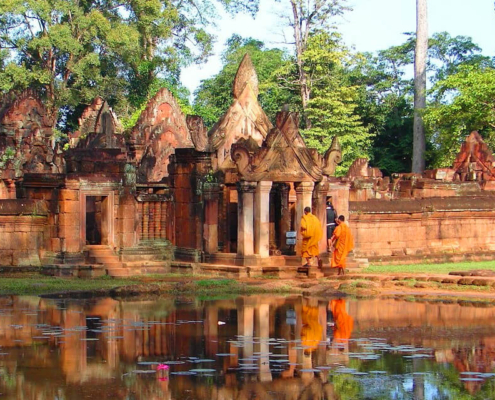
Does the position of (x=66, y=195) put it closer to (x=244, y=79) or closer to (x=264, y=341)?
(x=244, y=79)

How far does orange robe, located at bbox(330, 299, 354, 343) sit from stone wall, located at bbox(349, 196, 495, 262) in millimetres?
6892

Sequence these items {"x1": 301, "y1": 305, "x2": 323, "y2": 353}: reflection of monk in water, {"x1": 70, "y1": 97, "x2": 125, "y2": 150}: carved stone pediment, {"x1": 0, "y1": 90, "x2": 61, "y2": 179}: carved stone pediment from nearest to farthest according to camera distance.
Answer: {"x1": 301, "y1": 305, "x2": 323, "y2": 353}: reflection of monk in water → {"x1": 70, "y1": 97, "x2": 125, "y2": 150}: carved stone pediment → {"x1": 0, "y1": 90, "x2": 61, "y2": 179}: carved stone pediment

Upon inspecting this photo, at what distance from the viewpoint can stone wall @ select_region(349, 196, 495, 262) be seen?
24.2m

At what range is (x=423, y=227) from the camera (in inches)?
990

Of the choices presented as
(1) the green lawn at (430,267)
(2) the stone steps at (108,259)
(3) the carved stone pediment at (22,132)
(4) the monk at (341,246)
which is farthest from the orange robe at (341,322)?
(3) the carved stone pediment at (22,132)

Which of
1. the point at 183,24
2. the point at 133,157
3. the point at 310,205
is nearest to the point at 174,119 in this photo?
the point at 133,157

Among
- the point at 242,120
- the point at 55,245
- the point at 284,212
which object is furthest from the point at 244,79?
the point at 55,245

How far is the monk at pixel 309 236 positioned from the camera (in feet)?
68.7

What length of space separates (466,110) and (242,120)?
1795 centimetres

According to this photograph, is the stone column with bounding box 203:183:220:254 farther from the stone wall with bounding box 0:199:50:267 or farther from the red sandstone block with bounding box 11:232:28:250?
the red sandstone block with bounding box 11:232:28:250

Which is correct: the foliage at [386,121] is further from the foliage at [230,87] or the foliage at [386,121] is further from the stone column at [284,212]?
the stone column at [284,212]

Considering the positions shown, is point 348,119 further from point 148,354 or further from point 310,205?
point 148,354

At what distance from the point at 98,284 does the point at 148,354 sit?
7154 mm

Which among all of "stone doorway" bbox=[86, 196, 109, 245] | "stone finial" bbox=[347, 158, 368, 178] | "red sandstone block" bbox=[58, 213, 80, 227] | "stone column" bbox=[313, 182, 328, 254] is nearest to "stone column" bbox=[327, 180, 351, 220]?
"stone column" bbox=[313, 182, 328, 254]
